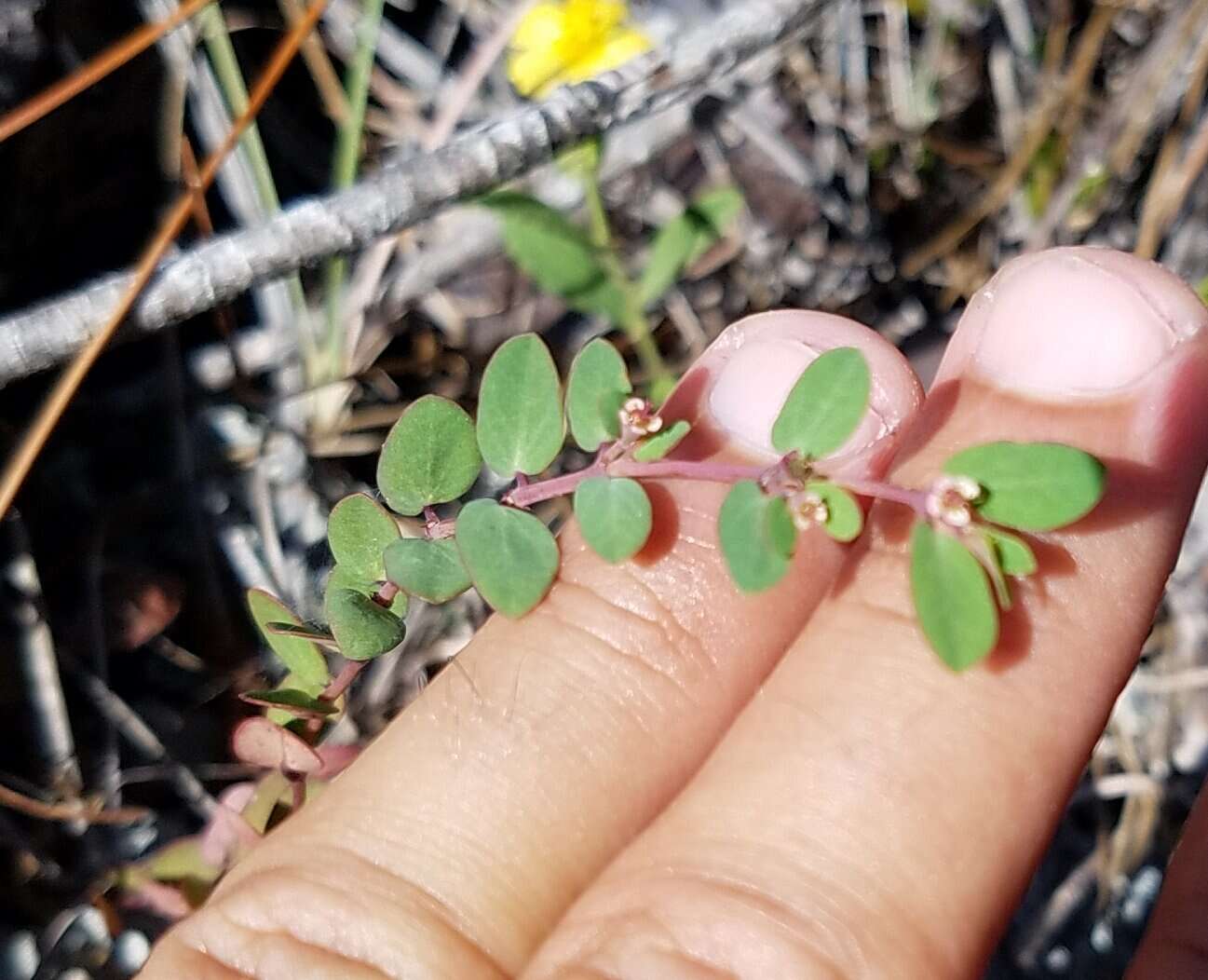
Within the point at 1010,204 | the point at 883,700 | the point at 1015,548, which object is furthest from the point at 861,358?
the point at 1010,204

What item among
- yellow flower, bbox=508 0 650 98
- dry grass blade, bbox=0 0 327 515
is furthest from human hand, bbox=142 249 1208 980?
yellow flower, bbox=508 0 650 98

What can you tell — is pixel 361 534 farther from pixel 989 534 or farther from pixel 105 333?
pixel 989 534

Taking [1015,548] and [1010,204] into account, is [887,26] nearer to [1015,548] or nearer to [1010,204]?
[1010,204]

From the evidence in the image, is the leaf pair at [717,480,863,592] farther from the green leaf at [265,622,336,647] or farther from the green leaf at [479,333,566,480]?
the green leaf at [265,622,336,647]

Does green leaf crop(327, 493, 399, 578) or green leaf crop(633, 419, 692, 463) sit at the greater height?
green leaf crop(633, 419, 692, 463)

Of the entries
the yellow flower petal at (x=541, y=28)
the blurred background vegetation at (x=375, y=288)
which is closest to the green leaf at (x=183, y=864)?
the blurred background vegetation at (x=375, y=288)

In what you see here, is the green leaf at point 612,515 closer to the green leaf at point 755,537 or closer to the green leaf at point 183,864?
the green leaf at point 755,537
